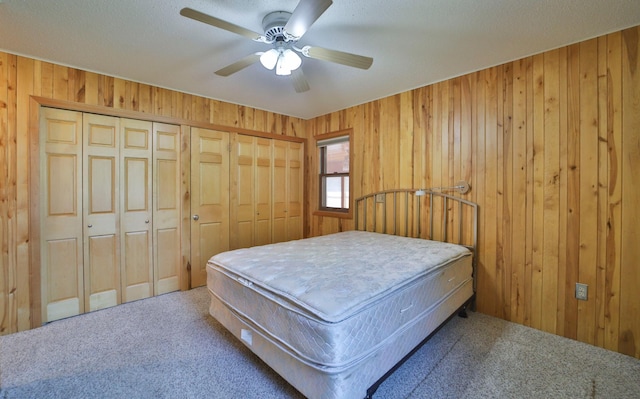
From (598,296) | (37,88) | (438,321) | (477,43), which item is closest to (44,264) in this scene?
(37,88)

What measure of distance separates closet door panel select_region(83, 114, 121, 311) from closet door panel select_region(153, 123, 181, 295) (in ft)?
1.17

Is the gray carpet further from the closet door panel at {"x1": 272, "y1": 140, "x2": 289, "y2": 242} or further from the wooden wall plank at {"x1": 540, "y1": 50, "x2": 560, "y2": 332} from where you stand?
the closet door panel at {"x1": 272, "y1": 140, "x2": 289, "y2": 242}

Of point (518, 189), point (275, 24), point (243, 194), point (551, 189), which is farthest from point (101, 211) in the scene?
point (551, 189)

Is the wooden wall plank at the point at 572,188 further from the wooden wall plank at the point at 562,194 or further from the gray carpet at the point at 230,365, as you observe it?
the gray carpet at the point at 230,365

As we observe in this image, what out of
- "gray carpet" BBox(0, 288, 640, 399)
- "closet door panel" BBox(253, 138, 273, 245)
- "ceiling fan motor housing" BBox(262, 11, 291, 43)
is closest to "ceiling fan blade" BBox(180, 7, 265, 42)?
"ceiling fan motor housing" BBox(262, 11, 291, 43)

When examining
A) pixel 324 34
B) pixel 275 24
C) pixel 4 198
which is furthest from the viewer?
pixel 4 198

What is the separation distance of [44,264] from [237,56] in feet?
8.61

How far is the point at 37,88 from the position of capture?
2.41 meters

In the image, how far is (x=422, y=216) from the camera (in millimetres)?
3109

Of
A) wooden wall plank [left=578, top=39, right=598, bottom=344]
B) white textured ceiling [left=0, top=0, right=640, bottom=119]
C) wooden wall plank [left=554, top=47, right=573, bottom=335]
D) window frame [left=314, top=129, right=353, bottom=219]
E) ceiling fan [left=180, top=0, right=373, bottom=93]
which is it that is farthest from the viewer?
window frame [left=314, top=129, right=353, bottom=219]

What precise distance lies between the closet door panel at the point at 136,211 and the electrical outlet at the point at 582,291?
4.14 metres

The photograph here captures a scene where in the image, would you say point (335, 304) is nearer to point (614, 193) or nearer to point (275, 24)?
point (275, 24)

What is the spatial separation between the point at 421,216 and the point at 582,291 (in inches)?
57.2

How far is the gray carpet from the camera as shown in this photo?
5.31 ft
